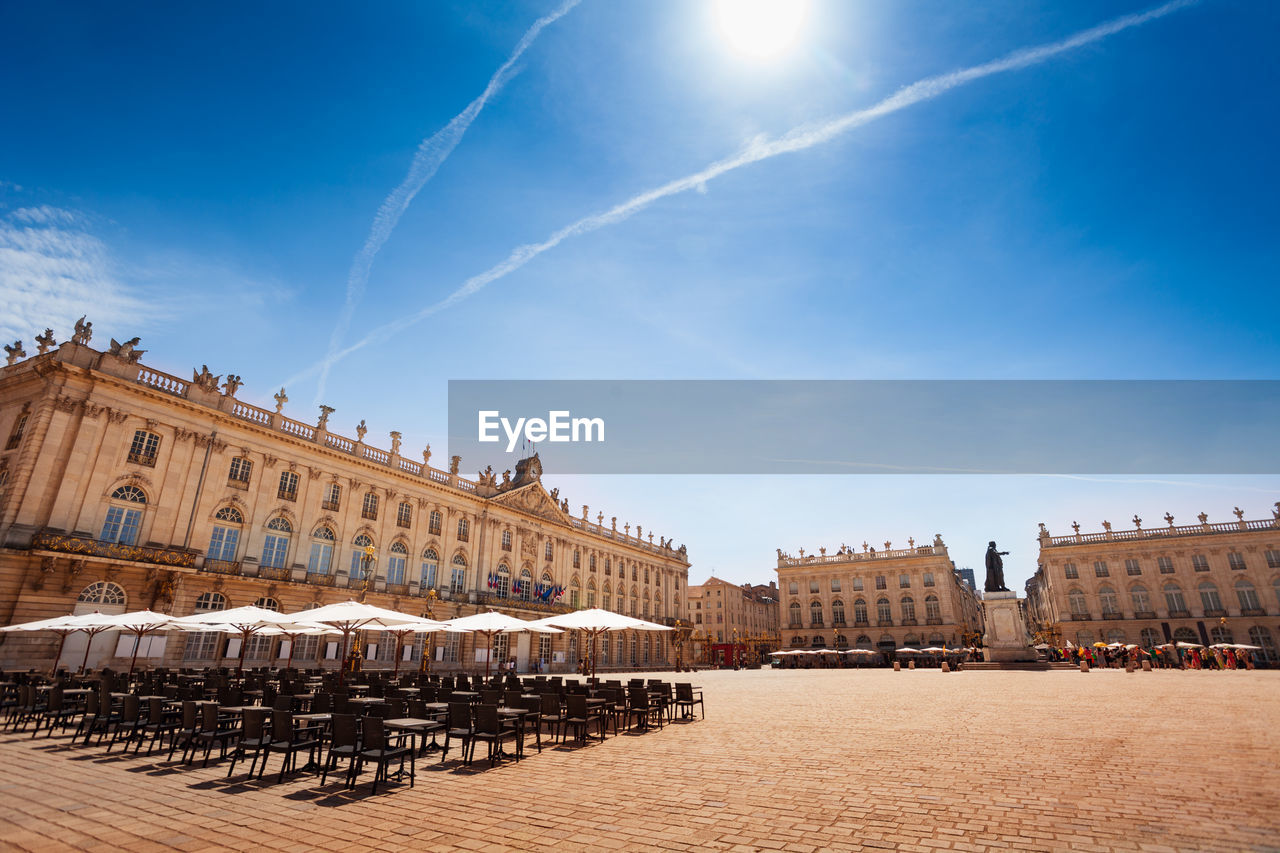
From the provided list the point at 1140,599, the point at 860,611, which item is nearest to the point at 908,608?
the point at 860,611

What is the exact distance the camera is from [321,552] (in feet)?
119

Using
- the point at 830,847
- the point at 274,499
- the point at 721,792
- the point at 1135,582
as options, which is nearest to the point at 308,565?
the point at 274,499

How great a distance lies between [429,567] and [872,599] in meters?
57.2

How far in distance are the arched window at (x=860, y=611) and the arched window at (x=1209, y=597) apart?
32890 millimetres

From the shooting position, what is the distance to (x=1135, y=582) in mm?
65562

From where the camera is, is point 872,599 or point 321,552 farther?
point 872,599

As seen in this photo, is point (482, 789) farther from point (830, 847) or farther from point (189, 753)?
point (189, 753)

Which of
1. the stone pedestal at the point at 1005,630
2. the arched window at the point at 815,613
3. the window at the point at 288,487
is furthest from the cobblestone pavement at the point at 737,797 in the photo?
the arched window at the point at 815,613

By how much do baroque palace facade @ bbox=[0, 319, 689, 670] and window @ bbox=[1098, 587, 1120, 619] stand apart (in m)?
58.7

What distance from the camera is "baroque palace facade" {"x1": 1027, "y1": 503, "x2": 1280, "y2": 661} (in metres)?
60.6

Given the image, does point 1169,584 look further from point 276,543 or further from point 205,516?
point 205,516

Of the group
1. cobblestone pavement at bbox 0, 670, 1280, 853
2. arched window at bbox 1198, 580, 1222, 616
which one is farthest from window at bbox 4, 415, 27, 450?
arched window at bbox 1198, 580, 1222, 616

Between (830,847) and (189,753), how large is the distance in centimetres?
1143

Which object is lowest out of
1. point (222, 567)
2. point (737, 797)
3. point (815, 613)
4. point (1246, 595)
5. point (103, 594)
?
point (737, 797)
